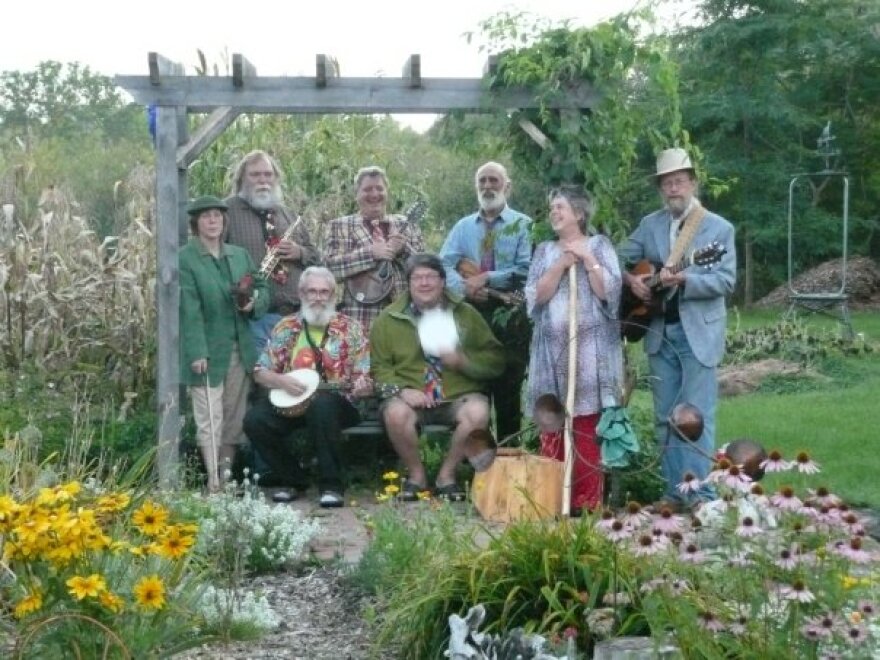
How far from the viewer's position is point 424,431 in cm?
868

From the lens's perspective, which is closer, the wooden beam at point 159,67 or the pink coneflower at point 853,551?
the pink coneflower at point 853,551

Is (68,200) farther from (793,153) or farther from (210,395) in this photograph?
(793,153)

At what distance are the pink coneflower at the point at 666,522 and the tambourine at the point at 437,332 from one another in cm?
456

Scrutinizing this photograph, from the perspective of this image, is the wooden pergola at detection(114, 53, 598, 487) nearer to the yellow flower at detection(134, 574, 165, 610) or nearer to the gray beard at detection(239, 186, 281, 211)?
the gray beard at detection(239, 186, 281, 211)

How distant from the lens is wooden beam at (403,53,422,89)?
877 centimetres

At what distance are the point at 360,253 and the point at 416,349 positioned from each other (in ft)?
2.46

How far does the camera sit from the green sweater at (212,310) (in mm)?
8898

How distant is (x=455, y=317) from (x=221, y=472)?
162cm

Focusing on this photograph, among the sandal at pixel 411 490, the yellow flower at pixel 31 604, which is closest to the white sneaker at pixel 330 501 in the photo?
the sandal at pixel 411 490

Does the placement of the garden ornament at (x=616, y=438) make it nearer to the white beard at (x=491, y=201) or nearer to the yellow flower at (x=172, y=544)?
the white beard at (x=491, y=201)

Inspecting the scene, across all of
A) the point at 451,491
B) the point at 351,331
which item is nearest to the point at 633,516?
the point at 451,491

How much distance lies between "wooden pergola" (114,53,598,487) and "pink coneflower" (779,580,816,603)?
516 centimetres

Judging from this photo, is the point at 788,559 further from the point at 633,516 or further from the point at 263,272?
the point at 263,272

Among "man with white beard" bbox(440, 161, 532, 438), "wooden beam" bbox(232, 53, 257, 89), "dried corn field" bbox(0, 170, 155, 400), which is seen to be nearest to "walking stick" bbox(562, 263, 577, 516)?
"man with white beard" bbox(440, 161, 532, 438)
